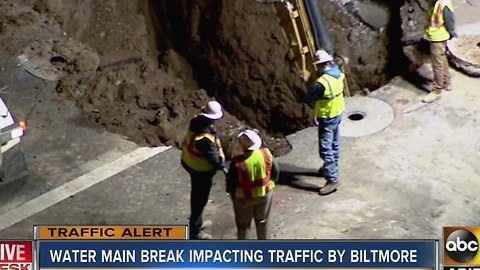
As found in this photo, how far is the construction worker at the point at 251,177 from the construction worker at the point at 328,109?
4.31 feet

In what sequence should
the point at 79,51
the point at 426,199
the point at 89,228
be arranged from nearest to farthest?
the point at 89,228 → the point at 426,199 → the point at 79,51

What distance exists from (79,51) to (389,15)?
14.7 feet

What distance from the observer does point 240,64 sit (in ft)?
46.1

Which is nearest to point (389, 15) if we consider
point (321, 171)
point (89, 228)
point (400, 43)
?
point (400, 43)

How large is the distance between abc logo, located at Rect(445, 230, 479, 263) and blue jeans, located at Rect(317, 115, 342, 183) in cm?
161

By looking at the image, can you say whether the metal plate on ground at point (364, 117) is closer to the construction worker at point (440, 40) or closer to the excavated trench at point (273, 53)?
the construction worker at point (440, 40)

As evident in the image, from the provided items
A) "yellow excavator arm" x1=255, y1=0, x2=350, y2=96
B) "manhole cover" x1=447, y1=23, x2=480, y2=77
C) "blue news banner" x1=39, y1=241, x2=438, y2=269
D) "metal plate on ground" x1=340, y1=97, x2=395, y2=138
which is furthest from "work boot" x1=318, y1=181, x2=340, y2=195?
"manhole cover" x1=447, y1=23, x2=480, y2=77

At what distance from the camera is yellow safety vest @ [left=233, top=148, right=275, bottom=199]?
28.6 feet

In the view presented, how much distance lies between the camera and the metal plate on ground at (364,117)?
1158 centimetres

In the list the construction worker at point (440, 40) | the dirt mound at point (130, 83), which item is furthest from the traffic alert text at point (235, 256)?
the construction worker at point (440, 40)

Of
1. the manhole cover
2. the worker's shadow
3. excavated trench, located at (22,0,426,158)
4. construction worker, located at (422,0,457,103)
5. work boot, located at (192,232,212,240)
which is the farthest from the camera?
excavated trench, located at (22,0,426,158)

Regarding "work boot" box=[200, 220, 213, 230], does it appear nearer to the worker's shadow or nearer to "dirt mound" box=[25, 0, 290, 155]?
the worker's shadow

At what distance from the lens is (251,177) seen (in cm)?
877

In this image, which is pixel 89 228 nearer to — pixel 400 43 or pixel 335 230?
pixel 335 230
